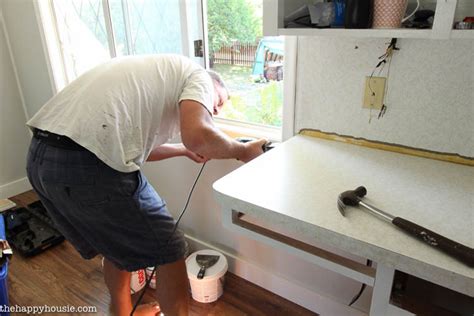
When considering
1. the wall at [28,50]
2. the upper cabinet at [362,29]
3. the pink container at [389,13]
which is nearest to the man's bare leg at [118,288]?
the upper cabinet at [362,29]

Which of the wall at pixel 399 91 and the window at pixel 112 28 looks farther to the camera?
the window at pixel 112 28

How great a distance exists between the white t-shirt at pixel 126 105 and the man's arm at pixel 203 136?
0.04 metres

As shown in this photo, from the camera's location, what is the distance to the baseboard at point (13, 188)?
107 inches

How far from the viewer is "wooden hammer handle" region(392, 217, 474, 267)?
0.61m

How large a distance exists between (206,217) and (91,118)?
94 centimetres

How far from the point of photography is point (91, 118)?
113 centimetres

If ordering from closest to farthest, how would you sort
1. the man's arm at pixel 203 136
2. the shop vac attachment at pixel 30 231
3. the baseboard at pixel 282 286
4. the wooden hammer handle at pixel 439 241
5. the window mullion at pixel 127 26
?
the wooden hammer handle at pixel 439 241 < the man's arm at pixel 203 136 < the baseboard at pixel 282 286 < the window mullion at pixel 127 26 < the shop vac attachment at pixel 30 231

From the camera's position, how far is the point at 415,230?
689mm

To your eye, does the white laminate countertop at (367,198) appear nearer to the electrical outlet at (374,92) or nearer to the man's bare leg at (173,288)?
the electrical outlet at (374,92)

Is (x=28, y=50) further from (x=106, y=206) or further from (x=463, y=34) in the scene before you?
(x=463, y=34)

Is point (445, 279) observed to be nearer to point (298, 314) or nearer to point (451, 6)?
point (451, 6)

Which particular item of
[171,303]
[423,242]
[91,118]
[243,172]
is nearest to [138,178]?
[91,118]

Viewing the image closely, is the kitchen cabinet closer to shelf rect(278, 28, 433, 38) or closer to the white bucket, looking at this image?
shelf rect(278, 28, 433, 38)

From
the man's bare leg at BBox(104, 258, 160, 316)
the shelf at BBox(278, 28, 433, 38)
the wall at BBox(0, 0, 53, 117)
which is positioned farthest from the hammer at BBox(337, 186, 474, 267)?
the wall at BBox(0, 0, 53, 117)
